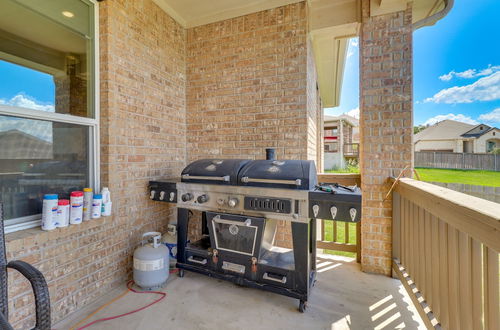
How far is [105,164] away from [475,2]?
396 cm

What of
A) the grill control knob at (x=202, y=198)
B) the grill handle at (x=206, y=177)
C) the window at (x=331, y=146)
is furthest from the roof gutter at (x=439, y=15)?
the window at (x=331, y=146)

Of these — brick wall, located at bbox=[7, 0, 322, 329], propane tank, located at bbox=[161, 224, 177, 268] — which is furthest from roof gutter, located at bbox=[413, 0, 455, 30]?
propane tank, located at bbox=[161, 224, 177, 268]

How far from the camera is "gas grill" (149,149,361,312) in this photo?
1.90 meters

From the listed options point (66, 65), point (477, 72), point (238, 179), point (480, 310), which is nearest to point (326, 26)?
point (477, 72)

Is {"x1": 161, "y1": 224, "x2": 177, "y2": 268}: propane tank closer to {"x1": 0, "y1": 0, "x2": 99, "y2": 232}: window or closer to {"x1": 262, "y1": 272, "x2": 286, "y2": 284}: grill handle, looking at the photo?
{"x1": 0, "y1": 0, "x2": 99, "y2": 232}: window

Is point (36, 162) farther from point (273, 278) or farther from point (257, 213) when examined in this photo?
point (273, 278)

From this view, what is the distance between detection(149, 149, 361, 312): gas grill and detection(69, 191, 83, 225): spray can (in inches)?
30.3

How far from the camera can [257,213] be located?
2.09 m

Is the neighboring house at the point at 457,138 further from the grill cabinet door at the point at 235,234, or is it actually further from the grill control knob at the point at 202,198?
the grill control knob at the point at 202,198

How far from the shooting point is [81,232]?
6.55 ft

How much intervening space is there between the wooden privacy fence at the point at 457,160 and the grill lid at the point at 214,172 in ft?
6.06

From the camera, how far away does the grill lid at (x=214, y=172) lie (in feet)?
7.13

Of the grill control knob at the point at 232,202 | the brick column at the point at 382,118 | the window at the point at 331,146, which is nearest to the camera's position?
the grill control knob at the point at 232,202

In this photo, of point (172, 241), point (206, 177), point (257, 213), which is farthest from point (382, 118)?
point (172, 241)
